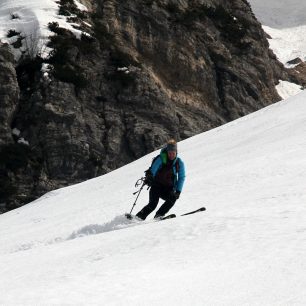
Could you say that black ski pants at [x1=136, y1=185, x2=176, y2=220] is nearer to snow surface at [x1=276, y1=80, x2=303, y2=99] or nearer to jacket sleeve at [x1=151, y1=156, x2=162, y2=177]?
jacket sleeve at [x1=151, y1=156, x2=162, y2=177]

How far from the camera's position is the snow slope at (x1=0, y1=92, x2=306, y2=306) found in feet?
14.8

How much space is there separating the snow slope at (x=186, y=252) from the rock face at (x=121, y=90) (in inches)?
798

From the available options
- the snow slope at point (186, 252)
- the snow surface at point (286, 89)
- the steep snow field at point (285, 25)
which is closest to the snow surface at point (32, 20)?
the snow slope at point (186, 252)

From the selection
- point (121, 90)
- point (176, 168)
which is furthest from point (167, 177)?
point (121, 90)

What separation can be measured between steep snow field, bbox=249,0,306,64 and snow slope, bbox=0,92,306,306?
82213 mm

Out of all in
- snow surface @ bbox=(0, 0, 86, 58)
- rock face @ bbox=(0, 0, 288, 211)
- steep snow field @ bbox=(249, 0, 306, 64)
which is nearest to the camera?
rock face @ bbox=(0, 0, 288, 211)

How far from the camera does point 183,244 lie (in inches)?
249

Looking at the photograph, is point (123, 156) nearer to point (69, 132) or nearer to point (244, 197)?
point (69, 132)

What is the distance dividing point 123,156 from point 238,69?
20163 mm

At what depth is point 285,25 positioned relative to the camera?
12838 centimetres

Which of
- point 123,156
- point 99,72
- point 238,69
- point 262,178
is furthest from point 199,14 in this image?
point 262,178

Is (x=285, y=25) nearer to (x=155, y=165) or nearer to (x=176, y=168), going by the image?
(x=176, y=168)

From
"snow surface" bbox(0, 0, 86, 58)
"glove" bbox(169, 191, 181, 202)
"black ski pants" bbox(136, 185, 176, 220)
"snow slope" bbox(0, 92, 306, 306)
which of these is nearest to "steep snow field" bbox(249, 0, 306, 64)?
"snow surface" bbox(0, 0, 86, 58)

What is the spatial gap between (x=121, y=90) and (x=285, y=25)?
99.5m
